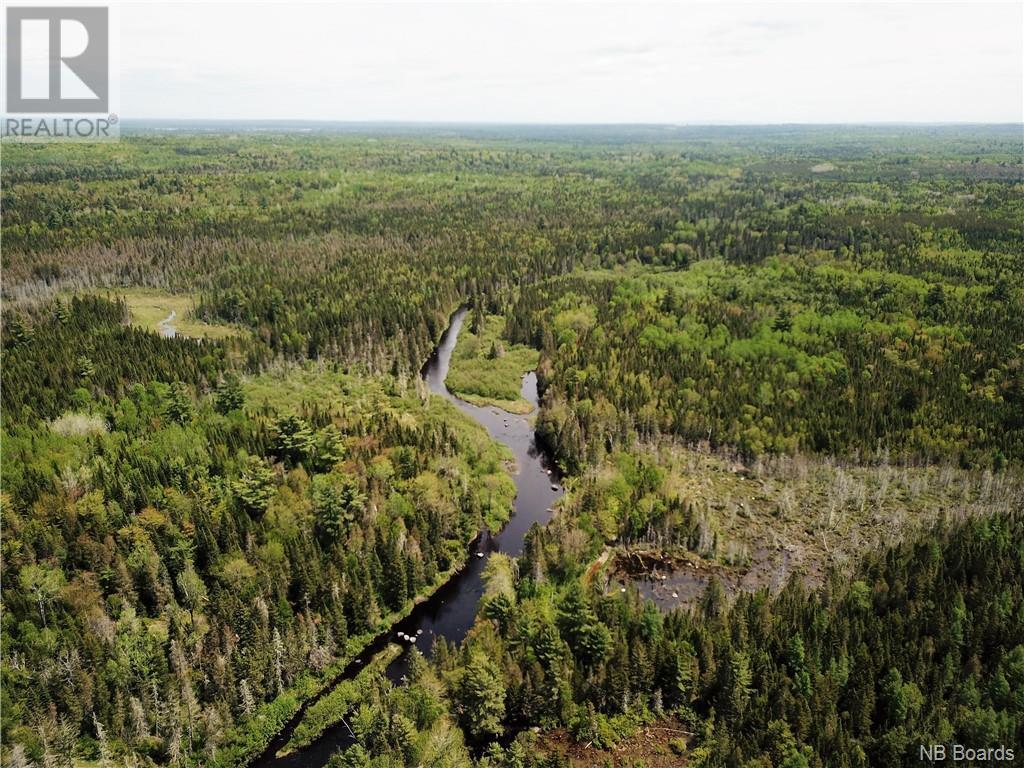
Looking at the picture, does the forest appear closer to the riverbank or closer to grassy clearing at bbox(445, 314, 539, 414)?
the riverbank

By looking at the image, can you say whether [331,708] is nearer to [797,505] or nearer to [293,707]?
[293,707]

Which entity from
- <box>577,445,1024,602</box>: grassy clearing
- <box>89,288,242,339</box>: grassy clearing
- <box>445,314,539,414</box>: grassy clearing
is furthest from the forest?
<box>89,288,242,339</box>: grassy clearing

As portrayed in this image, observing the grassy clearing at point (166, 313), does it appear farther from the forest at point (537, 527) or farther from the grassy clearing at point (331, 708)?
the grassy clearing at point (331, 708)

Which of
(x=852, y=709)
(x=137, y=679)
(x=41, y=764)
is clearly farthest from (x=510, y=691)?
(x=41, y=764)

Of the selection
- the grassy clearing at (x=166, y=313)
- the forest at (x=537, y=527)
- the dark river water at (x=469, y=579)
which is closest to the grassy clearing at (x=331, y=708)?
the forest at (x=537, y=527)

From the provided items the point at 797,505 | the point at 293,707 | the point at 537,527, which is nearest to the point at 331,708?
the point at 293,707

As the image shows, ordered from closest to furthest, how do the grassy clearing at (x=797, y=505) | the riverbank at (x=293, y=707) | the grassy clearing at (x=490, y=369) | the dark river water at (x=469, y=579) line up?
the riverbank at (x=293, y=707), the dark river water at (x=469, y=579), the grassy clearing at (x=797, y=505), the grassy clearing at (x=490, y=369)
